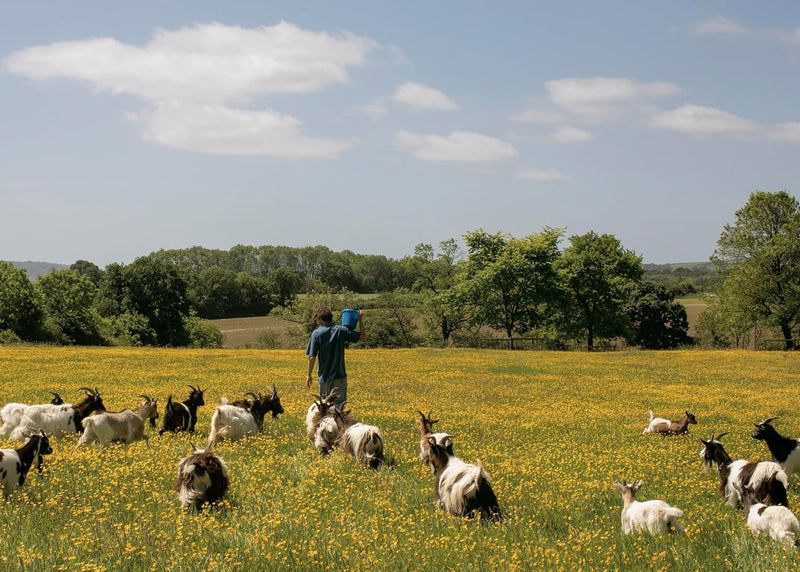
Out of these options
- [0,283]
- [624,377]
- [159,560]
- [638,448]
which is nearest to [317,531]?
[159,560]

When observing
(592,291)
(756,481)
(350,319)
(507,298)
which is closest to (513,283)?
(507,298)

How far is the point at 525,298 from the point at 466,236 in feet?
35.9

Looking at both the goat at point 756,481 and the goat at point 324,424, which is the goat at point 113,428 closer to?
the goat at point 324,424

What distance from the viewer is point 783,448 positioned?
35.3 feet

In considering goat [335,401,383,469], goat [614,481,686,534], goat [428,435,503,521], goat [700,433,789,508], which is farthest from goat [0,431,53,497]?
goat [700,433,789,508]

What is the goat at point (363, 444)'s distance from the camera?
1083cm

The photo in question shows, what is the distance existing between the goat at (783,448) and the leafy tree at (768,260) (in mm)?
54796

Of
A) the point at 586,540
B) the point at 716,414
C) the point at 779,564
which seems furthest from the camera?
the point at 716,414

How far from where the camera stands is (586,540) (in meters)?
7.07

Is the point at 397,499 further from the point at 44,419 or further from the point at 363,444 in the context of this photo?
the point at 44,419

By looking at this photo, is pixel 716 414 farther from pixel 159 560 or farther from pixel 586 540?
pixel 159 560

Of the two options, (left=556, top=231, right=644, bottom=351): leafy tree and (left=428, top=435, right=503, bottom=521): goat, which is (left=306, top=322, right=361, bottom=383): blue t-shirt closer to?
(left=428, top=435, right=503, bottom=521): goat

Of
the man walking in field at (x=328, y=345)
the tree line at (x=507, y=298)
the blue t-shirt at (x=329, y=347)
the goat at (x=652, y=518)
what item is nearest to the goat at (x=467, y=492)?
the goat at (x=652, y=518)

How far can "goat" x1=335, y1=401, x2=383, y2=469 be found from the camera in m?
10.8
